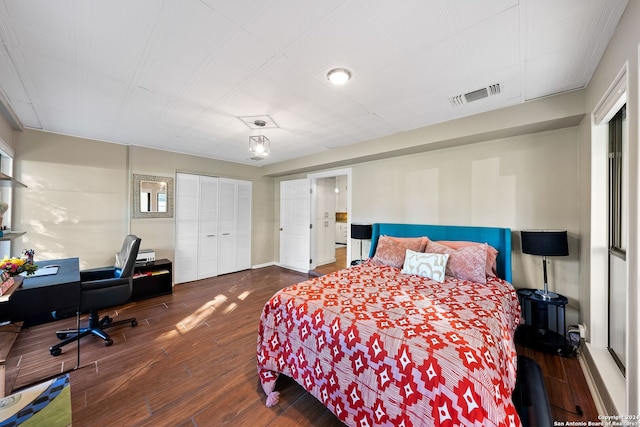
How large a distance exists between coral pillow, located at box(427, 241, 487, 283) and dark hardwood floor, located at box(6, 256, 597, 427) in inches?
33.0

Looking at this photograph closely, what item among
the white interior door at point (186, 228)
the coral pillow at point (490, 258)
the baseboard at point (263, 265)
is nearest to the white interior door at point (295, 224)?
the baseboard at point (263, 265)

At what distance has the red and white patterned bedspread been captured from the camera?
3.78 feet

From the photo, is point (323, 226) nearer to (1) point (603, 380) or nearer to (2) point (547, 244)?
(2) point (547, 244)

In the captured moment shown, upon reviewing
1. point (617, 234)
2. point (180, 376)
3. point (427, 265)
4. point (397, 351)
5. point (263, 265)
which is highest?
point (617, 234)

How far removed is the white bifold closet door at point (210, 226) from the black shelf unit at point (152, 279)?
425 millimetres

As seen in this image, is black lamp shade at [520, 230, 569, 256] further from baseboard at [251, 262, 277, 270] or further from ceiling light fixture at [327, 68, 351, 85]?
baseboard at [251, 262, 277, 270]

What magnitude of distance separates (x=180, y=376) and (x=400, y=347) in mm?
1887

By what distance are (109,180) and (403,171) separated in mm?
4669

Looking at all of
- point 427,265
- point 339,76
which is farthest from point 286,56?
point 427,265

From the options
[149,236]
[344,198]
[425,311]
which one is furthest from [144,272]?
[344,198]

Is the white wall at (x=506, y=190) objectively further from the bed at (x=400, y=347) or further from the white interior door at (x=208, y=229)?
the white interior door at (x=208, y=229)

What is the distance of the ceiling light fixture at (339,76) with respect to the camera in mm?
1902

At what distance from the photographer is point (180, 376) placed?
6.71 ft

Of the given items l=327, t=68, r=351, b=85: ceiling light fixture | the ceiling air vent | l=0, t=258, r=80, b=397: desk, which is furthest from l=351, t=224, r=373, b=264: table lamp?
l=0, t=258, r=80, b=397: desk
